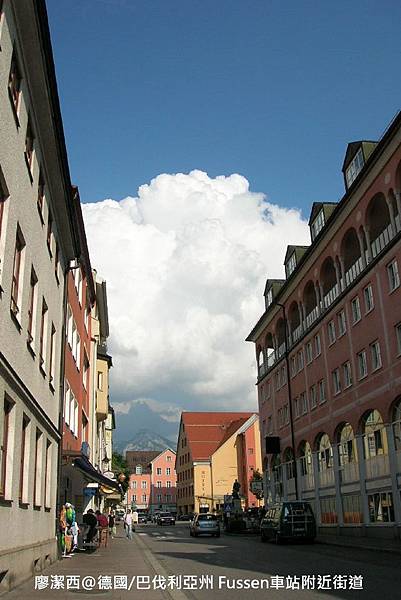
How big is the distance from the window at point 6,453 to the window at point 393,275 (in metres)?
20.2

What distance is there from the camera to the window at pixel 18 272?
14.5 meters

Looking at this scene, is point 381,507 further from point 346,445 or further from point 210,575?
point 210,575

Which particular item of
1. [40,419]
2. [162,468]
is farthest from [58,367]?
[162,468]

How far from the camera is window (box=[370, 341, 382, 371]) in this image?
103ft

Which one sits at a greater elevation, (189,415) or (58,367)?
(189,415)

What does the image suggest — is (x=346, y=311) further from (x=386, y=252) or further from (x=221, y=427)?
(x=221, y=427)

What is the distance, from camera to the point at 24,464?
15.6 meters

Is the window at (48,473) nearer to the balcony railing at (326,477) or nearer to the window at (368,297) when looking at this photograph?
the window at (368,297)

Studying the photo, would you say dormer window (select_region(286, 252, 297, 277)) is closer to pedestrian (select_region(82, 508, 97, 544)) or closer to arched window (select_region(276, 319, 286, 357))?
arched window (select_region(276, 319, 286, 357))

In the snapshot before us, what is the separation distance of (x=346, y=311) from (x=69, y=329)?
15249mm

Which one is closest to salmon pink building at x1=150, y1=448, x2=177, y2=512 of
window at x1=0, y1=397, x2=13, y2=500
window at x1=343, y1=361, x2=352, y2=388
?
window at x1=343, y1=361, x2=352, y2=388

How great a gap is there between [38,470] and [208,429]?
94739mm

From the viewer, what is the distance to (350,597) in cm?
1215

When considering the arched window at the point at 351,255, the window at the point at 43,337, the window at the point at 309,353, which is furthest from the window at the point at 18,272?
the window at the point at 309,353
